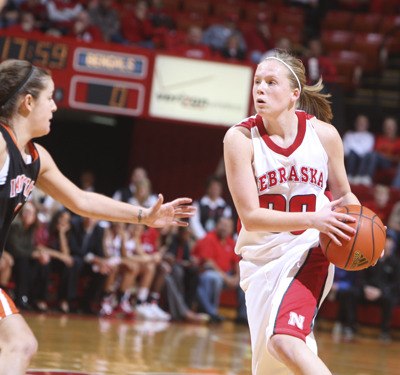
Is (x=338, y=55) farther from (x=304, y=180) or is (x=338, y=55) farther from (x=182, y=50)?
(x=304, y=180)

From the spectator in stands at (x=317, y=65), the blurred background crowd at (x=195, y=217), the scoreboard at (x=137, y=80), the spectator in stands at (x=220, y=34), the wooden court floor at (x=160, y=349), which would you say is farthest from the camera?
the spectator in stands at (x=220, y=34)

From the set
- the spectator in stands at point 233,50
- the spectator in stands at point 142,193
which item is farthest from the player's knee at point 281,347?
the spectator in stands at point 233,50

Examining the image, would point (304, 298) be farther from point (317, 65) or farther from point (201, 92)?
point (317, 65)

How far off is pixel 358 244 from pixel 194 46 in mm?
10711

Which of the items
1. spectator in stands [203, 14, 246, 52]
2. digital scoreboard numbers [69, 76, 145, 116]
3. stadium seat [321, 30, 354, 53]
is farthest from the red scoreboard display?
stadium seat [321, 30, 354, 53]

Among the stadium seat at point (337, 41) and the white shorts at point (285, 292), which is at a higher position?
the stadium seat at point (337, 41)

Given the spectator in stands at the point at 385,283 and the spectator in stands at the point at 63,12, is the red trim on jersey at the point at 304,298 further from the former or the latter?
the spectator in stands at the point at 63,12

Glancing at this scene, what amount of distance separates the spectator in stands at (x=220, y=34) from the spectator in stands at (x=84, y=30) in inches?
79.8

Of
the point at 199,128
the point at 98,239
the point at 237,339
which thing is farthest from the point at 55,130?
the point at 237,339

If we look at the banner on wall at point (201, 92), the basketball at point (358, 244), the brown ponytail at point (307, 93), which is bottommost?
the basketball at point (358, 244)

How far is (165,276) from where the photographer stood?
11773 mm

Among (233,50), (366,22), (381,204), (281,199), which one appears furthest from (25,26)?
(281,199)

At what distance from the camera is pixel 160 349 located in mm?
7996

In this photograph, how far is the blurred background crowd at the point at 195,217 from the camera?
36.7 feet
